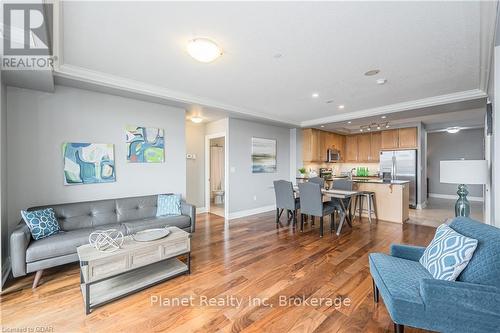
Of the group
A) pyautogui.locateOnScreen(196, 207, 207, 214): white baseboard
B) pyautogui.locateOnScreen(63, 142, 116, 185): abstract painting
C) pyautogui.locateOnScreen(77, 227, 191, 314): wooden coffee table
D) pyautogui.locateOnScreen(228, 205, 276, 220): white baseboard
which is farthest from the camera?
pyautogui.locateOnScreen(196, 207, 207, 214): white baseboard

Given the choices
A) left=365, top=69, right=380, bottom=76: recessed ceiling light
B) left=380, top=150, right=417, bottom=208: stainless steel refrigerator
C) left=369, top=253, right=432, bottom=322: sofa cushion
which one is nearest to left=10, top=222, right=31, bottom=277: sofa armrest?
left=369, top=253, right=432, bottom=322: sofa cushion

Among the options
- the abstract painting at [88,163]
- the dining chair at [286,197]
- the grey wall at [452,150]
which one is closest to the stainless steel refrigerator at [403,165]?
the grey wall at [452,150]

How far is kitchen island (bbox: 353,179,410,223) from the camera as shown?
4768mm

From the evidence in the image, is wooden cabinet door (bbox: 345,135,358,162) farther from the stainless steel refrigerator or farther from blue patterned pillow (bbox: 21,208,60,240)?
blue patterned pillow (bbox: 21,208,60,240)

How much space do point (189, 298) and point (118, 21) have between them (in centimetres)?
267

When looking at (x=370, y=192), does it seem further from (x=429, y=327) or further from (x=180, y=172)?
(x=180, y=172)

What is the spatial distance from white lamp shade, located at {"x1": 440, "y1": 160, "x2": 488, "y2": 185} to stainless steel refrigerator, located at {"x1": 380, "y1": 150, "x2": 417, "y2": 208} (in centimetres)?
441

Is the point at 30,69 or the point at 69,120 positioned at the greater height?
the point at 30,69

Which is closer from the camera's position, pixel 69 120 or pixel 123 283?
pixel 123 283


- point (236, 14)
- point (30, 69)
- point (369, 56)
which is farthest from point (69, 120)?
point (369, 56)

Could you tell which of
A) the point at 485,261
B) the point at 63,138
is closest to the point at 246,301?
the point at 485,261

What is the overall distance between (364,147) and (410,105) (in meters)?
3.55

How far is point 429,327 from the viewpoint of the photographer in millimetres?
1431

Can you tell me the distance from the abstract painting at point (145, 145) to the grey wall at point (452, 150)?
32.2 feet
